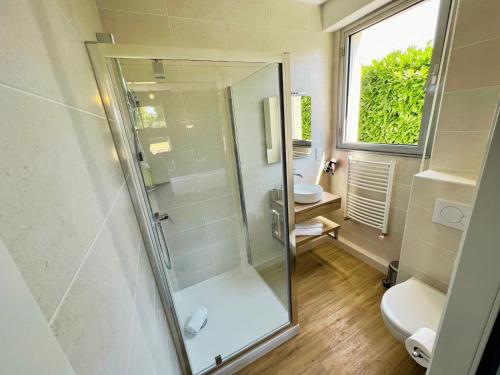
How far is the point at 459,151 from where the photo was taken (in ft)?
4.30

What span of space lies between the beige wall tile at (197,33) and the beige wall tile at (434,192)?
1.74 m

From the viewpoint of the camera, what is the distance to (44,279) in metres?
0.25

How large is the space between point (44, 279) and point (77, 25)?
837mm

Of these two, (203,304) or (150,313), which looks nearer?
(150,313)

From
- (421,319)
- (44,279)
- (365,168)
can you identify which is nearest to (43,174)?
(44,279)

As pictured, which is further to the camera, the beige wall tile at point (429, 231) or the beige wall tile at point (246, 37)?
the beige wall tile at point (246, 37)

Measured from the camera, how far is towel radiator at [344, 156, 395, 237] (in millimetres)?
1837

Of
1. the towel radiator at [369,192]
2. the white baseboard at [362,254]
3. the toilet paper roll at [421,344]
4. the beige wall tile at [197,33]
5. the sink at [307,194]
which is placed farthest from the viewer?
the white baseboard at [362,254]

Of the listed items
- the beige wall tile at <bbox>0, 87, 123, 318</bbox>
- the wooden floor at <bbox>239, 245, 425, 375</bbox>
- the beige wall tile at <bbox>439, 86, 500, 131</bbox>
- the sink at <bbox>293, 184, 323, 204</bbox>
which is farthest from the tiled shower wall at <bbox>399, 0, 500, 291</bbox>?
the beige wall tile at <bbox>0, 87, 123, 318</bbox>

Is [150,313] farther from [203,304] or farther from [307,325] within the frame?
[307,325]

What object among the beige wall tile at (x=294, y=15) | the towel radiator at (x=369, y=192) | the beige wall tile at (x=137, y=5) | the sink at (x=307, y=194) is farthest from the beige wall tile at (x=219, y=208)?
the beige wall tile at (x=294, y=15)

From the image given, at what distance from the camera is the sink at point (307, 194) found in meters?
1.95

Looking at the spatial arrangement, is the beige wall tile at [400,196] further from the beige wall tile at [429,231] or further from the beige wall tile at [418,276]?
the beige wall tile at [418,276]

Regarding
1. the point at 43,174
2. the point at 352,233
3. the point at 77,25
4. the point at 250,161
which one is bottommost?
the point at 352,233
